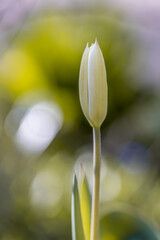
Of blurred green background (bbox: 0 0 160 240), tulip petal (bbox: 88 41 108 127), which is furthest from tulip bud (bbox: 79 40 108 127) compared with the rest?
blurred green background (bbox: 0 0 160 240)

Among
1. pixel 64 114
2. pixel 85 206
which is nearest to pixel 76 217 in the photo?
pixel 85 206

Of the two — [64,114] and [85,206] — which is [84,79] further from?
[64,114]

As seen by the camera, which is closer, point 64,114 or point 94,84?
point 94,84

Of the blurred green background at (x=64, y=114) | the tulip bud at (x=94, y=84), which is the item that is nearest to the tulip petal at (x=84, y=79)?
the tulip bud at (x=94, y=84)

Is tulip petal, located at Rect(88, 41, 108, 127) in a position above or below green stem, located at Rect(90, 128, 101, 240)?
above

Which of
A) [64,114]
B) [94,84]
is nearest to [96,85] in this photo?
[94,84]

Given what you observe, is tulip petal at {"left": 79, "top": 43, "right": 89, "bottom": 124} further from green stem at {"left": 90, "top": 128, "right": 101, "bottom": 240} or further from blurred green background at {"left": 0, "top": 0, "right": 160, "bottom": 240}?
blurred green background at {"left": 0, "top": 0, "right": 160, "bottom": 240}

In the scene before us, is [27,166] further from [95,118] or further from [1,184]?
[95,118]
